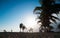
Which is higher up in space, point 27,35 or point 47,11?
point 47,11

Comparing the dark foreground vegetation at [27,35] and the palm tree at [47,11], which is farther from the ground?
the palm tree at [47,11]

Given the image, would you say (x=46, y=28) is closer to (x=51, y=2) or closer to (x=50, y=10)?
(x=50, y=10)

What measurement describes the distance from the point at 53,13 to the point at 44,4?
4.81 feet

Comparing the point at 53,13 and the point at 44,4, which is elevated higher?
the point at 44,4

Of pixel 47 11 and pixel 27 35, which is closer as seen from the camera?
pixel 27 35

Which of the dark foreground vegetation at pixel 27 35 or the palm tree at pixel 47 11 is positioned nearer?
the dark foreground vegetation at pixel 27 35

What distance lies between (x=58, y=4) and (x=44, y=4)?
1564 mm

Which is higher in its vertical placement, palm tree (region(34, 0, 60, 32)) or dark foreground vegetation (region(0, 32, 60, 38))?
palm tree (region(34, 0, 60, 32))

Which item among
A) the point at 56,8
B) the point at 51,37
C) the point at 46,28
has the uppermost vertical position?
the point at 56,8

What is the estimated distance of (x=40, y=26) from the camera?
14.3 metres

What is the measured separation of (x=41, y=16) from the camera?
1410 centimetres

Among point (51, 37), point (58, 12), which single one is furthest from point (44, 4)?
point (51, 37)

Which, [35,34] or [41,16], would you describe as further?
[41,16]

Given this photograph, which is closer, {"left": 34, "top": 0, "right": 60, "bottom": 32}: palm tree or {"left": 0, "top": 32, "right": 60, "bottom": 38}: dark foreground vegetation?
{"left": 0, "top": 32, "right": 60, "bottom": 38}: dark foreground vegetation
